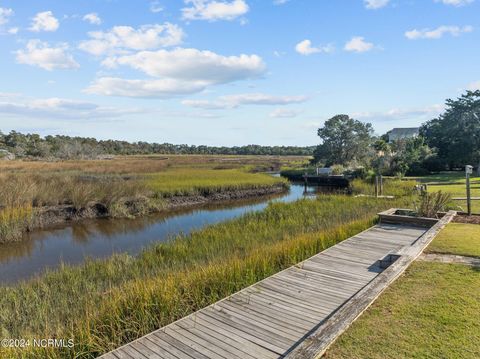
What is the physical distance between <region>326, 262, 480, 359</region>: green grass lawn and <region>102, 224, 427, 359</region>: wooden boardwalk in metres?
0.51

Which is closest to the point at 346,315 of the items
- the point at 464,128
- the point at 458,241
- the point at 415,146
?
the point at 458,241

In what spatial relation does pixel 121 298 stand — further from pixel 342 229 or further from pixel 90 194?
pixel 90 194

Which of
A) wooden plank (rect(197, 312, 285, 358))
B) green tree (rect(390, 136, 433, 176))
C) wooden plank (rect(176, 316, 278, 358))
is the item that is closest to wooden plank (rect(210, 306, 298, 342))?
wooden plank (rect(197, 312, 285, 358))

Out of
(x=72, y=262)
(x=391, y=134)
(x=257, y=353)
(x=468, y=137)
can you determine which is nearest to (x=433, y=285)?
(x=257, y=353)

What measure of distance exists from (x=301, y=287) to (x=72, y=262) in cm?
695

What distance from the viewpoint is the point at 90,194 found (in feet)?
52.6

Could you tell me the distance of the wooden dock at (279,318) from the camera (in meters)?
3.42

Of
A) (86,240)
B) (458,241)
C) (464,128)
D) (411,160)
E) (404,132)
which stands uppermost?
(404,132)

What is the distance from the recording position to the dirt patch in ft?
31.8

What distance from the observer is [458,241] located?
7312mm

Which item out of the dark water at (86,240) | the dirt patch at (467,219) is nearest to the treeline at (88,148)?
the dark water at (86,240)

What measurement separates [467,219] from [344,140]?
1446 inches

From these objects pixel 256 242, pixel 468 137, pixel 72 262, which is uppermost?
pixel 468 137

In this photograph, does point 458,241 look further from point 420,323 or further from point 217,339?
point 217,339
